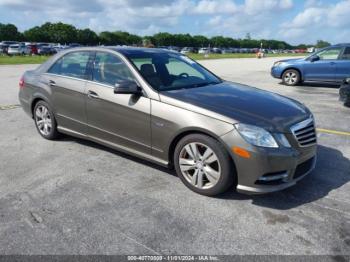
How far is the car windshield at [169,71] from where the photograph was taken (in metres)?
4.51

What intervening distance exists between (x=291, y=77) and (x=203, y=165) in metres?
10.8

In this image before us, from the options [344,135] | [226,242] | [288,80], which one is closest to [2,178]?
[226,242]

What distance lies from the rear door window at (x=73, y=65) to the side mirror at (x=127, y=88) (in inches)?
38.2

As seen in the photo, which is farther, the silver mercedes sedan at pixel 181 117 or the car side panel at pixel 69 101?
the car side panel at pixel 69 101

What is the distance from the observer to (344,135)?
638cm

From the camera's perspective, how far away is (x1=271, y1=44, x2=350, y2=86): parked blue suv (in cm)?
1227

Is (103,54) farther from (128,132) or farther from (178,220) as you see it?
(178,220)

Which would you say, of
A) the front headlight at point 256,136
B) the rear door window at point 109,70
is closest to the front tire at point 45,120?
the rear door window at point 109,70

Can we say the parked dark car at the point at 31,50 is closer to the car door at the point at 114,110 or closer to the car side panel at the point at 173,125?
the car door at the point at 114,110

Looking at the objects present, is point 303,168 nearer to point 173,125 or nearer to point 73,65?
point 173,125

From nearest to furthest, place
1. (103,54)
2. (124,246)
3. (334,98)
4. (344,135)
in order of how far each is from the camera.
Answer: (124,246), (103,54), (344,135), (334,98)

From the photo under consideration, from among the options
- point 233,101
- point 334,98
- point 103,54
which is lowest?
point 334,98

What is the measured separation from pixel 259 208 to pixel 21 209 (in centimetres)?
246

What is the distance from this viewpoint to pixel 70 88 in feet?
16.8
